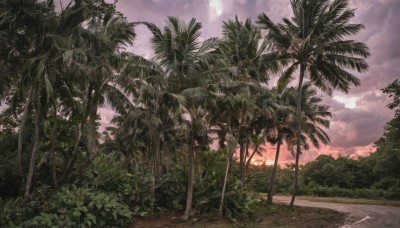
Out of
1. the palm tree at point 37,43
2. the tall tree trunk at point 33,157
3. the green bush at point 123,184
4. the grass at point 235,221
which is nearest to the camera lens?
the palm tree at point 37,43

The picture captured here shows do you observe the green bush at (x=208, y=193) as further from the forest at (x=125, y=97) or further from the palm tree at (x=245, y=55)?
the palm tree at (x=245, y=55)

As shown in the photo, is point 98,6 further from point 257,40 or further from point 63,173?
point 257,40

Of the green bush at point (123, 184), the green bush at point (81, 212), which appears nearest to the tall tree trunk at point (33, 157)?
the green bush at point (81, 212)

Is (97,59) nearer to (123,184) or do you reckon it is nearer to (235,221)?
(123,184)

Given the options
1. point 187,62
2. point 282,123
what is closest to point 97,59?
point 187,62

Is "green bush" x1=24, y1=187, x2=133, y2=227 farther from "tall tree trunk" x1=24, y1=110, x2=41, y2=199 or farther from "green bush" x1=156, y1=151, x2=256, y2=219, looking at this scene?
"green bush" x1=156, y1=151, x2=256, y2=219

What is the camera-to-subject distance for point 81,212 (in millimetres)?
13055

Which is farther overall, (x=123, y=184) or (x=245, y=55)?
(x=245, y=55)

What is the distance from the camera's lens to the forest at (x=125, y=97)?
1383cm

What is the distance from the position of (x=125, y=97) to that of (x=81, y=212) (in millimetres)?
5559

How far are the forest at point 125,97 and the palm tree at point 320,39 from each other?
2.4 inches

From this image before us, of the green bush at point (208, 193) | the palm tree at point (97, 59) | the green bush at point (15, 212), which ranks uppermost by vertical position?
the palm tree at point (97, 59)

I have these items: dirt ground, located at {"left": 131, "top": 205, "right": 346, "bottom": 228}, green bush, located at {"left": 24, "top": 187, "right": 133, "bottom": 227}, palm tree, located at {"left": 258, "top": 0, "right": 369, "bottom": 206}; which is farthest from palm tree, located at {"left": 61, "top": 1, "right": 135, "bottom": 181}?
palm tree, located at {"left": 258, "top": 0, "right": 369, "bottom": 206}

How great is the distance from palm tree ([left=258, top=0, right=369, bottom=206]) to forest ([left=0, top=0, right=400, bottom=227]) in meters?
0.06
